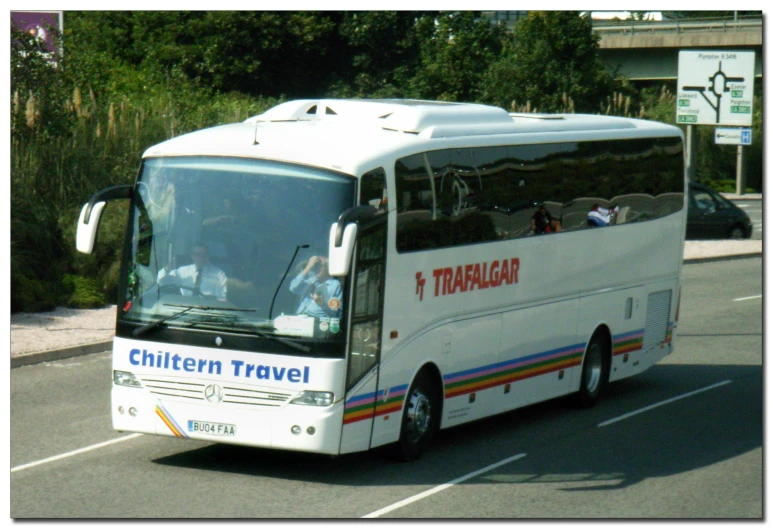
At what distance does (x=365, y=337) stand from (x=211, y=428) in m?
1.43

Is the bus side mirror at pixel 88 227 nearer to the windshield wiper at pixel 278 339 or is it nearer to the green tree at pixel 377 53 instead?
the windshield wiper at pixel 278 339

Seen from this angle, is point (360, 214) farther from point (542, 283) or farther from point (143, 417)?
point (542, 283)

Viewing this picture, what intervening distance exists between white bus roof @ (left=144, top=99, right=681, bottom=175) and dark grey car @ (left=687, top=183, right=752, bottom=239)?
22.5m

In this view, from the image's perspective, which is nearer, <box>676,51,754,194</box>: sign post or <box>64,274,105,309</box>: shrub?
<box>64,274,105,309</box>: shrub

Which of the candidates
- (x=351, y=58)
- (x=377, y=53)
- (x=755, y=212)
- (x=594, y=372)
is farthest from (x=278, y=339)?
(x=755, y=212)

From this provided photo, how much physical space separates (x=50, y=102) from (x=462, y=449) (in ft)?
45.8

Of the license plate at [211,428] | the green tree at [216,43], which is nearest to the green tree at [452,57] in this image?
the green tree at [216,43]

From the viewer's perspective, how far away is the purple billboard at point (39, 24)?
77.0ft

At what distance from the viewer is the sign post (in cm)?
3338

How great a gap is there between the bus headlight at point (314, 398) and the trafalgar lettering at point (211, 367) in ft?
0.35

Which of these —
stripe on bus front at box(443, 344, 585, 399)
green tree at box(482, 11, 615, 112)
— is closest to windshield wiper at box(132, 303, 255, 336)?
stripe on bus front at box(443, 344, 585, 399)

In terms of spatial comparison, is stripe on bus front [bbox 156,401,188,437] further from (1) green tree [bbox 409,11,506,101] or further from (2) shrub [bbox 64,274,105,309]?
(1) green tree [bbox 409,11,506,101]

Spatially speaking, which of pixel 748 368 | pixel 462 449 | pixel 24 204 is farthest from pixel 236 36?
pixel 462 449

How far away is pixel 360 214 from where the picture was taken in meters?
9.84
